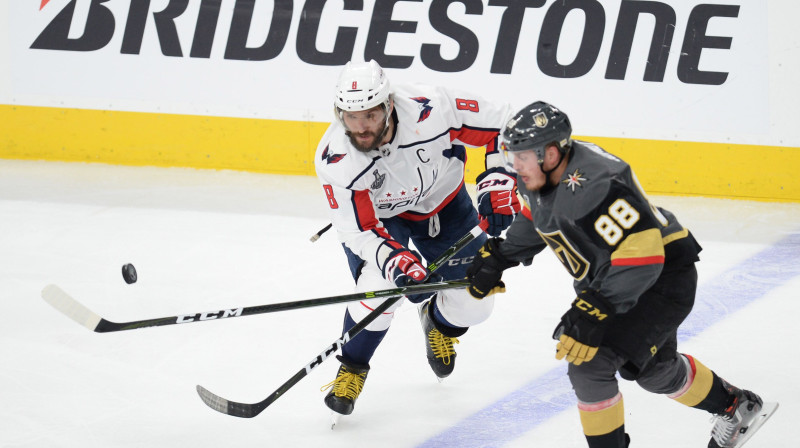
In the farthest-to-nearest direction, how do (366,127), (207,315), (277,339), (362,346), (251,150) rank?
(251,150) < (277,339) < (362,346) < (366,127) < (207,315)

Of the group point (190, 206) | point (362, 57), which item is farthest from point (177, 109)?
point (362, 57)

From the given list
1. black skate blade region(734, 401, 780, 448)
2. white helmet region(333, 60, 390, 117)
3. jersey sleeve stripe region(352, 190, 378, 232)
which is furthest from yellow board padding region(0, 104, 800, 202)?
black skate blade region(734, 401, 780, 448)

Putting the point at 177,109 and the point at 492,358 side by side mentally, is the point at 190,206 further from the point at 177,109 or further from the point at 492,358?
the point at 492,358

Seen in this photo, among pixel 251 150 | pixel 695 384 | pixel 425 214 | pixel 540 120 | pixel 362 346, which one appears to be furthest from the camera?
pixel 251 150

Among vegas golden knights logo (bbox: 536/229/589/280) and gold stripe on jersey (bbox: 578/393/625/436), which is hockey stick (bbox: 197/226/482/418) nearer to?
vegas golden knights logo (bbox: 536/229/589/280)

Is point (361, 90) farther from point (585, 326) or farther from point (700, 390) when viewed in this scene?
point (700, 390)

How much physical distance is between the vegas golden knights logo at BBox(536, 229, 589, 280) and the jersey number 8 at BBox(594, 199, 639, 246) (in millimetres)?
157

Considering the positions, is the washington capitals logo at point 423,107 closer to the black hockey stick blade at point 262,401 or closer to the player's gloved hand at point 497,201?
the player's gloved hand at point 497,201

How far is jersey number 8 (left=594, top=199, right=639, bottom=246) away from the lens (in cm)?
215

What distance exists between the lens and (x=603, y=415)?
232 centimetres

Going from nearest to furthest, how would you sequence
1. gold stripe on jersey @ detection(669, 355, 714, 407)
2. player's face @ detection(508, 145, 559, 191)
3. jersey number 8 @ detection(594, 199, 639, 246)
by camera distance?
jersey number 8 @ detection(594, 199, 639, 246) → player's face @ detection(508, 145, 559, 191) → gold stripe on jersey @ detection(669, 355, 714, 407)

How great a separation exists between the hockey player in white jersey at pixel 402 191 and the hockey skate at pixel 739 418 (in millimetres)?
893

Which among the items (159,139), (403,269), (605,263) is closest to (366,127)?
(403,269)

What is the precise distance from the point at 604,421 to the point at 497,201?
990mm
